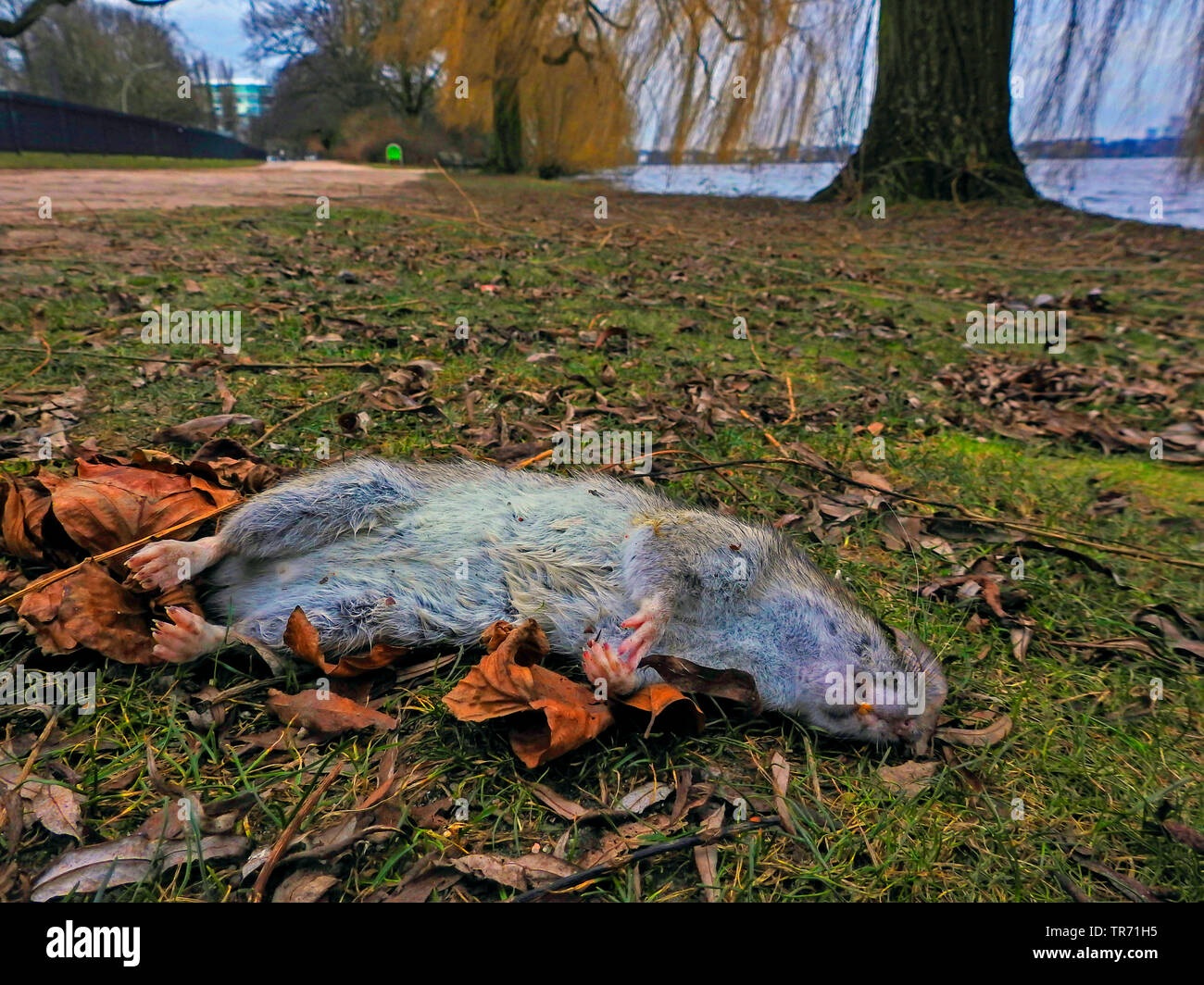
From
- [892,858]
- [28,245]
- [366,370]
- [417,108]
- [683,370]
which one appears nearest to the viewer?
[892,858]

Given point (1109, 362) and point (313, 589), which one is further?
point (1109, 362)

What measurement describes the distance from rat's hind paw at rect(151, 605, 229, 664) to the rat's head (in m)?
1.93

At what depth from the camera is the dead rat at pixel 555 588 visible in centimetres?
243

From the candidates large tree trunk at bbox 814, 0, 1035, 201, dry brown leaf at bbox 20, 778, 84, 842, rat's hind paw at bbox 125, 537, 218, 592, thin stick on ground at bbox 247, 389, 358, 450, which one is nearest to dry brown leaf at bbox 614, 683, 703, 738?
dry brown leaf at bbox 20, 778, 84, 842

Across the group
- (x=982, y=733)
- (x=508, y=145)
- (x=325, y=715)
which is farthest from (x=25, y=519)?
(x=508, y=145)

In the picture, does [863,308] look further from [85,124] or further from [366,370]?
[85,124]

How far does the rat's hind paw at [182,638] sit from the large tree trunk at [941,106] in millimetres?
14817

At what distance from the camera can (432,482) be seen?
10.4 feet

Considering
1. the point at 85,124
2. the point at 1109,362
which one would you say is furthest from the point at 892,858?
the point at 85,124

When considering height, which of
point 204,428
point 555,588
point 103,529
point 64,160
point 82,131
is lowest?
point 555,588

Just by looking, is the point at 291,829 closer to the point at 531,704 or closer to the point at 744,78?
the point at 531,704

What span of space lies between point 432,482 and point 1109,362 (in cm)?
621

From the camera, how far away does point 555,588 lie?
271cm

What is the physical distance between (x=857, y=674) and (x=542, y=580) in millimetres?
1168
